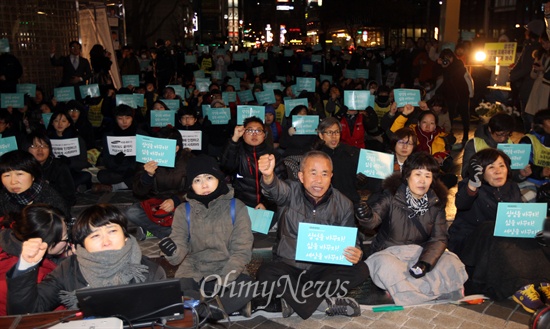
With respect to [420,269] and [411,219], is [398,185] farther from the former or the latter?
[420,269]

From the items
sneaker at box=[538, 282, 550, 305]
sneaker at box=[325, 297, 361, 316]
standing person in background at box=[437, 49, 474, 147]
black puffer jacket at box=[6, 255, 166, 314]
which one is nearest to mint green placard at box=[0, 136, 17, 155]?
black puffer jacket at box=[6, 255, 166, 314]

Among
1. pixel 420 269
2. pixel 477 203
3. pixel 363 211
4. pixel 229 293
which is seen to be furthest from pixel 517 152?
pixel 229 293

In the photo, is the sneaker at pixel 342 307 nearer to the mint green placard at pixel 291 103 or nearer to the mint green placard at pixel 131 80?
the mint green placard at pixel 291 103

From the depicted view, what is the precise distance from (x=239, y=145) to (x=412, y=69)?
38.3 ft

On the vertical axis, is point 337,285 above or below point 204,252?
below

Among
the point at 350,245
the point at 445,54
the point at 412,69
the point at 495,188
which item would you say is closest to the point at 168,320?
the point at 350,245

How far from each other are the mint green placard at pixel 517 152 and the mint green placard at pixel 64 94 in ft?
27.6

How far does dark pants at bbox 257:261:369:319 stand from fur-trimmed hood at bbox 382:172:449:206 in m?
0.76

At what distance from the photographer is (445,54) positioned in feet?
40.2

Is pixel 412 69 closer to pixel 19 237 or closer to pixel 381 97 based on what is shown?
pixel 381 97

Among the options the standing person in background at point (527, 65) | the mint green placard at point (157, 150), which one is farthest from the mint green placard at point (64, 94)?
the standing person in background at point (527, 65)

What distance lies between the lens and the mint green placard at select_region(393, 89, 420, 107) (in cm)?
866

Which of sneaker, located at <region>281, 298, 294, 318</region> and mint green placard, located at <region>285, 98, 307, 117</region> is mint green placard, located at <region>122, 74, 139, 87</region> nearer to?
mint green placard, located at <region>285, 98, 307, 117</region>

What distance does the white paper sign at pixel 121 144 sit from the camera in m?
8.00
